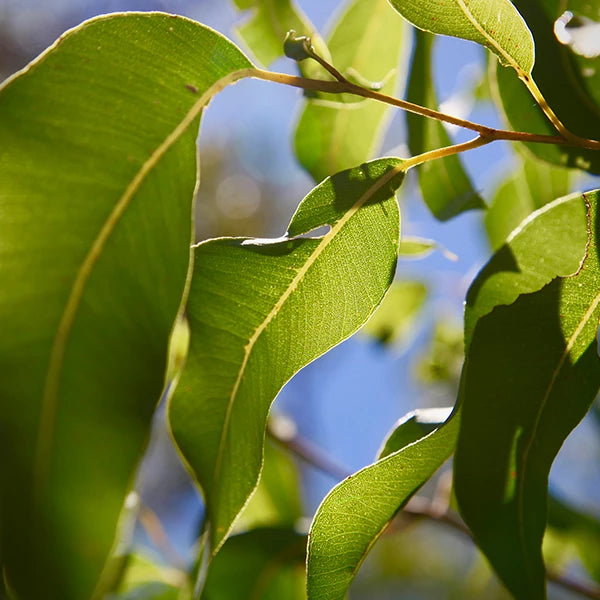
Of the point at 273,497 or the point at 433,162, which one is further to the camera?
the point at 273,497

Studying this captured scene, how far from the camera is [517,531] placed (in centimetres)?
55

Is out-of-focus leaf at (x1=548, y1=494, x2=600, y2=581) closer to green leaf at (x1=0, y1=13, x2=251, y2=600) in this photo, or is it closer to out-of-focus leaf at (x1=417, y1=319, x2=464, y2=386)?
out-of-focus leaf at (x1=417, y1=319, x2=464, y2=386)

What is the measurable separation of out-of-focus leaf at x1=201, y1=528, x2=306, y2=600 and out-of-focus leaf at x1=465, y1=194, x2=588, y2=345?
48 cm

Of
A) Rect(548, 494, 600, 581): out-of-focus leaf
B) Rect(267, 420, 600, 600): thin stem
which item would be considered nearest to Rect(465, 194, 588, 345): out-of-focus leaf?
Rect(267, 420, 600, 600): thin stem

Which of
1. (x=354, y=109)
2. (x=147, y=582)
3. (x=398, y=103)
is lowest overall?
(x=147, y=582)

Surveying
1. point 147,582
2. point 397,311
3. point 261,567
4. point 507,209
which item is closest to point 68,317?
point 261,567

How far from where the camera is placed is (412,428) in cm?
56

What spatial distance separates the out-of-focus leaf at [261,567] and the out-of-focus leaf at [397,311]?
20.5 inches

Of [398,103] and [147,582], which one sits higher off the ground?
[398,103]

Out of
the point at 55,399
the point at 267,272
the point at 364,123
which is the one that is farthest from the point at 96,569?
→ the point at 364,123

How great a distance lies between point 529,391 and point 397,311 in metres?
0.84


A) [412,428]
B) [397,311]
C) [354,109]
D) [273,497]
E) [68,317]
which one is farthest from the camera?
[397,311]

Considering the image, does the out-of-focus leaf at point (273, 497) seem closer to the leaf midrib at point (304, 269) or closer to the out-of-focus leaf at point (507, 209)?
the out-of-focus leaf at point (507, 209)

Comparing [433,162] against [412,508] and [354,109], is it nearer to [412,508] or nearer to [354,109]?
[354,109]
